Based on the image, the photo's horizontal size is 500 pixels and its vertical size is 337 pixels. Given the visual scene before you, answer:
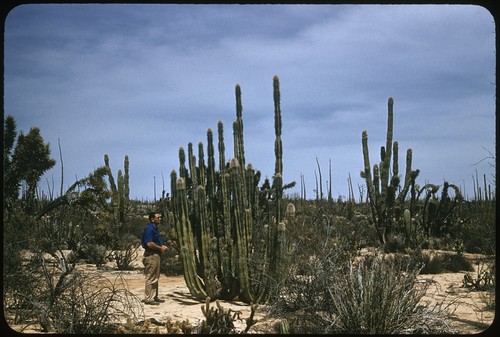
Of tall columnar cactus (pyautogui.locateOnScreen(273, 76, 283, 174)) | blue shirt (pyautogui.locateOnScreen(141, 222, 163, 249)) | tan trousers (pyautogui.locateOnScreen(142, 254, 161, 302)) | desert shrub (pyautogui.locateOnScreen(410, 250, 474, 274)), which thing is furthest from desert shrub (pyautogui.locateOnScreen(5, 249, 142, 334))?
desert shrub (pyautogui.locateOnScreen(410, 250, 474, 274))

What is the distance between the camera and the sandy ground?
661 cm

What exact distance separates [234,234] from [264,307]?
127 centimetres

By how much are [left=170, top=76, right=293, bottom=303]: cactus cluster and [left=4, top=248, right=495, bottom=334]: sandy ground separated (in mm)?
356

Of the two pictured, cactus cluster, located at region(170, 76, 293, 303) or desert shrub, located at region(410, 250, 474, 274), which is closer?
cactus cluster, located at region(170, 76, 293, 303)

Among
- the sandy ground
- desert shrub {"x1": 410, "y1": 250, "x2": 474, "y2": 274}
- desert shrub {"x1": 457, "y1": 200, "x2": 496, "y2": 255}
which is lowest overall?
the sandy ground

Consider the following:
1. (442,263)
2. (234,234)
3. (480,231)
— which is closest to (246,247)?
(234,234)

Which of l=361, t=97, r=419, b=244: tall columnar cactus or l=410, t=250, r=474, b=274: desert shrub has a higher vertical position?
l=361, t=97, r=419, b=244: tall columnar cactus

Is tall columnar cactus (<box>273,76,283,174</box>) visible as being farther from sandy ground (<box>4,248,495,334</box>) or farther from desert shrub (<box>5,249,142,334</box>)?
desert shrub (<box>5,249,142,334</box>)

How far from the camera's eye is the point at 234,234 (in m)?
8.55

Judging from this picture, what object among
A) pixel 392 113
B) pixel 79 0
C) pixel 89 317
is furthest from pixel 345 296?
pixel 392 113

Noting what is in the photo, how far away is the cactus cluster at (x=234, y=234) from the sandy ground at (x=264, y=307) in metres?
0.36

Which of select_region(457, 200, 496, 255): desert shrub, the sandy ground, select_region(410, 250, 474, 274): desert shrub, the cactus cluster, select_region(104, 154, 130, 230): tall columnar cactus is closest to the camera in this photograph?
the sandy ground

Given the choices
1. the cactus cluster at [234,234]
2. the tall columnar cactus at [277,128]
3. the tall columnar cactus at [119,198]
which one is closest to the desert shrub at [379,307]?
the cactus cluster at [234,234]

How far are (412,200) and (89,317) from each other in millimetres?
10692
